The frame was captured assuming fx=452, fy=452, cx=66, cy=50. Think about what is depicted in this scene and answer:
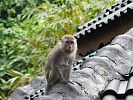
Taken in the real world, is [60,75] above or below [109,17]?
above

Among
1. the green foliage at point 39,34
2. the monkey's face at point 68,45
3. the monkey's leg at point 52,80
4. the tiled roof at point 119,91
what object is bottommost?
the green foliage at point 39,34

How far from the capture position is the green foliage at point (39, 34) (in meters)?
10.1

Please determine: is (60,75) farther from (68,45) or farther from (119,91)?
(119,91)

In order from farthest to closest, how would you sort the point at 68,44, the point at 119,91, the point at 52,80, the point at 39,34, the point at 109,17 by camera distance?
the point at 39,34 < the point at 109,17 < the point at 68,44 < the point at 52,80 < the point at 119,91

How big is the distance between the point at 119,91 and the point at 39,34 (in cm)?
682

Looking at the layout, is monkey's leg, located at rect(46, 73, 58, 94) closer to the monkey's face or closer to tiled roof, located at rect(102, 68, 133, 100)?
the monkey's face

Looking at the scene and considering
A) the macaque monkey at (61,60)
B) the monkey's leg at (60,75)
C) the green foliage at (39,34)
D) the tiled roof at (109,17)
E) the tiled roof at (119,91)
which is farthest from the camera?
the green foliage at (39,34)

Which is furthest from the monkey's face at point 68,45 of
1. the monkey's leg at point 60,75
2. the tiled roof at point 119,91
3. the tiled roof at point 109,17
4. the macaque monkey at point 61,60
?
the tiled roof at point 109,17

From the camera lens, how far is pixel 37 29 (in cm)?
1052

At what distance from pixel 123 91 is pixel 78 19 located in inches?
253

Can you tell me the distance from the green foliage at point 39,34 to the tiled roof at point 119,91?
5.60m

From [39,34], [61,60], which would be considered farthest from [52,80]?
[39,34]

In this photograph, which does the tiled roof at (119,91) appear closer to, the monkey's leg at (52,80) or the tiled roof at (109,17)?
the monkey's leg at (52,80)

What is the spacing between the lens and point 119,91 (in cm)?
389
